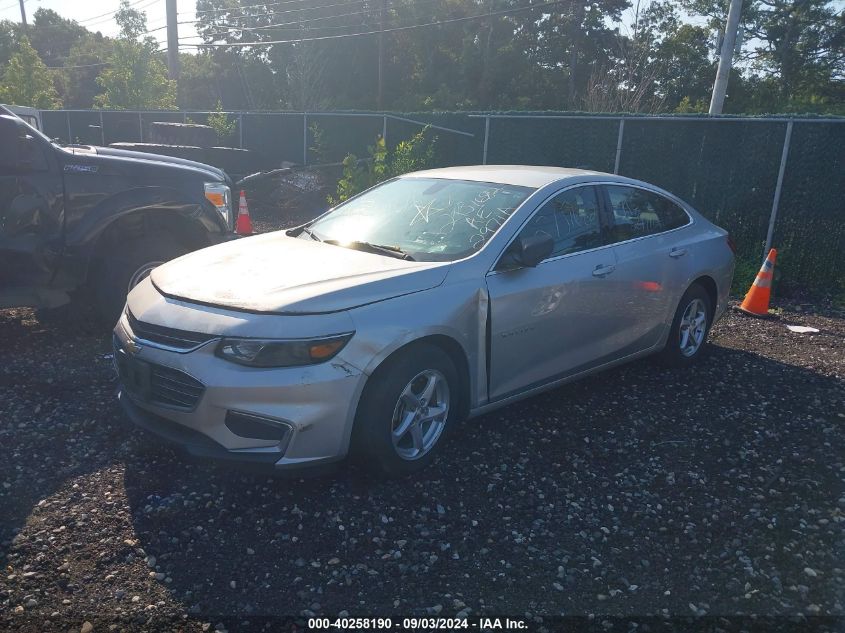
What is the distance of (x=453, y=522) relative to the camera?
3.51m

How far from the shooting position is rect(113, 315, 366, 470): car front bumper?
132 inches

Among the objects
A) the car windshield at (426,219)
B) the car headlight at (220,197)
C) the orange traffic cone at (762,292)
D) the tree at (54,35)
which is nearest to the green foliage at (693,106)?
the orange traffic cone at (762,292)

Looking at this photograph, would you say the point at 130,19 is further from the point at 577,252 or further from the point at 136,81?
the point at 577,252

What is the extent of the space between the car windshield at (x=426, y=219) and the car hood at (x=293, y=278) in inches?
8.0

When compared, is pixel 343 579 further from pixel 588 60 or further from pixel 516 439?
pixel 588 60

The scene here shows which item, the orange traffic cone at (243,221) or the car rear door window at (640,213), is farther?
the orange traffic cone at (243,221)

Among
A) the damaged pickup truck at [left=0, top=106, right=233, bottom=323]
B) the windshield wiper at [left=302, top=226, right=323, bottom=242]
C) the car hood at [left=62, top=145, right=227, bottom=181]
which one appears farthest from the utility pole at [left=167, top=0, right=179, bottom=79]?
the windshield wiper at [left=302, top=226, right=323, bottom=242]

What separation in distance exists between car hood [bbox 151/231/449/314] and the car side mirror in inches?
17.4

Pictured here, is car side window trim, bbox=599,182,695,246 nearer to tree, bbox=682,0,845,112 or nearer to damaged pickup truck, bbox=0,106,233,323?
damaged pickup truck, bbox=0,106,233,323

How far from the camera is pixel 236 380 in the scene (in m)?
3.37

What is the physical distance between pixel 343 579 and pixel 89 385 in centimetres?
289

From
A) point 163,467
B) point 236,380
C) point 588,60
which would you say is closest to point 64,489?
point 163,467

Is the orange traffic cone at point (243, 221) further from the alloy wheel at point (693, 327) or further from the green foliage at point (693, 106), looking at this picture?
the green foliage at point (693, 106)

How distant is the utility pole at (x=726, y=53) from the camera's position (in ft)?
46.2
